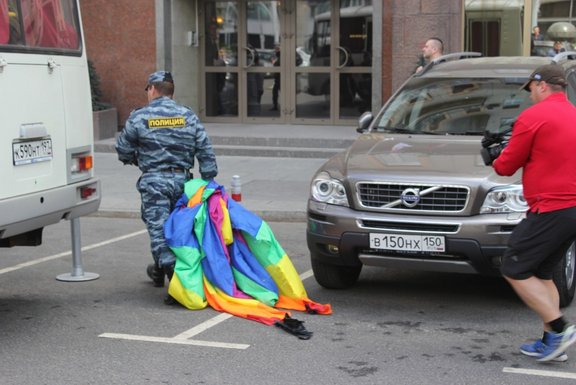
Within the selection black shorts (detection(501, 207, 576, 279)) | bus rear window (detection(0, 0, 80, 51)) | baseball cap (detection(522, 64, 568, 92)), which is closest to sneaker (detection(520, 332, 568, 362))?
black shorts (detection(501, 207, 576, 279))

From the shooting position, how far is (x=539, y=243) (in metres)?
5.68

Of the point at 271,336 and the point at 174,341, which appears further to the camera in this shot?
the point at 271,336

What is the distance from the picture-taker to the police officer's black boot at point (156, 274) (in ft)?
25.8

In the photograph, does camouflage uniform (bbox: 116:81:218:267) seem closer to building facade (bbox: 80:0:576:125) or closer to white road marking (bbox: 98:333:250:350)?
white road marking (bbox: 98:333:250:350)

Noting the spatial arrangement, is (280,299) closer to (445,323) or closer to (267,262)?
(267,262)

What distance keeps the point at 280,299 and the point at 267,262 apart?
0.29 meters

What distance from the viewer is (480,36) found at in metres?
16.8

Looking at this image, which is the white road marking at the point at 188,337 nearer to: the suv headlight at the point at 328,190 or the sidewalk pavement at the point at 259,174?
the suv headlight at the point at 328,190

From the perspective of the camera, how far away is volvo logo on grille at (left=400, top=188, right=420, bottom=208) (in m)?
6.96

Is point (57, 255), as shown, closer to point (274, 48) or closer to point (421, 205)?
point (421, 205)

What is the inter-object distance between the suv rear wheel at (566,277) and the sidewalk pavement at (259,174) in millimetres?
4462

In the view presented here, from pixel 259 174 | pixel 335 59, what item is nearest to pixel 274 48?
pixel 335 59

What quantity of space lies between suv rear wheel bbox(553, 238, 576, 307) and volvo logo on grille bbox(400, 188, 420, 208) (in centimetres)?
109

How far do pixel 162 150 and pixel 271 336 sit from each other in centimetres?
175
